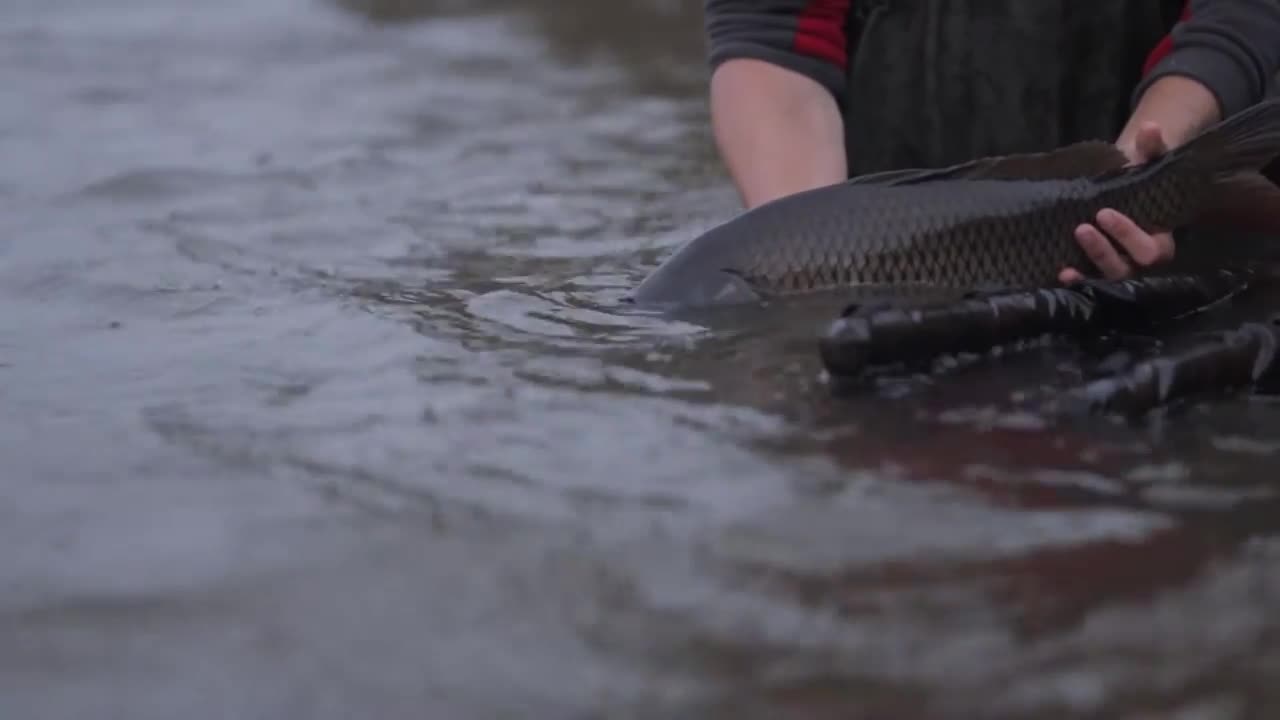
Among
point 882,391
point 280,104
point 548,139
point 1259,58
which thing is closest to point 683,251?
point 882,391

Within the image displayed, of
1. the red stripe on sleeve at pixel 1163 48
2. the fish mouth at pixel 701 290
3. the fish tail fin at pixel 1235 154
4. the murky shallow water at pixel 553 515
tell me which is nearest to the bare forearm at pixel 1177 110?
the red stripe on sleeve at pixel 1163 48

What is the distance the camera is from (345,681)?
1.28 meters

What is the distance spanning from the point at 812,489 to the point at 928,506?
0.39ft

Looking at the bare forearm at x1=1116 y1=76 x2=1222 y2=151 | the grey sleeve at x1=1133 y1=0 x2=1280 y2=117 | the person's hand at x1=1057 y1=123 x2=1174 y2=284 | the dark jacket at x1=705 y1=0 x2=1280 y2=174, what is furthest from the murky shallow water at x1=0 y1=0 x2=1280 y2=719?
the grey sleeve at x1=1133 y1=0 x2=1280 y2=117

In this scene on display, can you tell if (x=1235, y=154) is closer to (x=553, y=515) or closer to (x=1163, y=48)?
(x=1163, y=48)

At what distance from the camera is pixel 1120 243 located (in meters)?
2.40

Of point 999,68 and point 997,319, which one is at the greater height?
point 999,68

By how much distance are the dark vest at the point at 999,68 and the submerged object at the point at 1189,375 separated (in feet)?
4.05

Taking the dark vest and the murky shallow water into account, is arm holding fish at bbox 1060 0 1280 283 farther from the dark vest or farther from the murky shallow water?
the murky shallow water

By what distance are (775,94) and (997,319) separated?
1228 millimetres

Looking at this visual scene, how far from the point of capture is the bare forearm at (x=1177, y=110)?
2.76 meters

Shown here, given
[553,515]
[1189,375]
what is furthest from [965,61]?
[553,515]

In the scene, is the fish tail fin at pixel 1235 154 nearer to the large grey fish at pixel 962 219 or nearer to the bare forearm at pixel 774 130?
the large grey fish at pixel 962 219

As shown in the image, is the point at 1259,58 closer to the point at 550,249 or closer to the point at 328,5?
the point at 550,249
